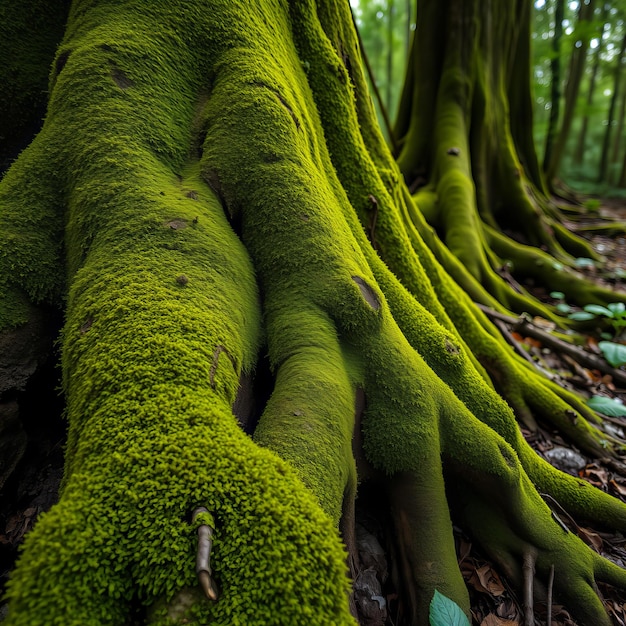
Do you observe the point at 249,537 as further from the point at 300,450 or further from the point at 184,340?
the point at 184,340

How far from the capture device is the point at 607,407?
3.53 m

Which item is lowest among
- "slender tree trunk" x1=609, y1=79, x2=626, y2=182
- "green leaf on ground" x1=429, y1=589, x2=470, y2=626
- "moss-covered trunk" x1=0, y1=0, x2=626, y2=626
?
"slender tree trunk" x1=609, y1=79, x2=626, y2=182

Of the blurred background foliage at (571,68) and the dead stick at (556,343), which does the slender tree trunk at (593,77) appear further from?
the dead stick at (556,343)

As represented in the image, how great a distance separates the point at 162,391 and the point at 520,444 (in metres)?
2.27

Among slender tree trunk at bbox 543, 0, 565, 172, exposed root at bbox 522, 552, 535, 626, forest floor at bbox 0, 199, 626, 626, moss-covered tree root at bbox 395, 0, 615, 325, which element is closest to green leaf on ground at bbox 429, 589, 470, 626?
forest floor at bbox 0, 199, 626, 626

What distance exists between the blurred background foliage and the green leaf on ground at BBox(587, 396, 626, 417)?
20.2 feet

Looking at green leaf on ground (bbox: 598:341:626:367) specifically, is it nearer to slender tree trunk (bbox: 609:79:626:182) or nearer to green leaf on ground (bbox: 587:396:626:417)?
green leaf on ground (bbox: 587:396:626:417)

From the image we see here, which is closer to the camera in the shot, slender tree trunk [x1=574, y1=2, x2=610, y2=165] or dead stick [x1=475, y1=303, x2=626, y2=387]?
dead stick [x1=475, y1=303, x2=626, y2=387]

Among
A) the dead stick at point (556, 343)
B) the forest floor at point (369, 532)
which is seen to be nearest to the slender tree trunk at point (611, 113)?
the dead stick at point (556, 343)

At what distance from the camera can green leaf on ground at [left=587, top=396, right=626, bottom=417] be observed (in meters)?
3.45

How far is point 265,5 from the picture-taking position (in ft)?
8.27

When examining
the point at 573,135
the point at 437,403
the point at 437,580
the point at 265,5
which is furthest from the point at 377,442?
the point at 573,135

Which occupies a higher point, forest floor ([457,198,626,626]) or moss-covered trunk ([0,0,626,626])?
moss-covered trunk ([0,0,626,626])

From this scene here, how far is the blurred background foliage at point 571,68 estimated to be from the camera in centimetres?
1032
